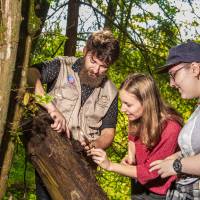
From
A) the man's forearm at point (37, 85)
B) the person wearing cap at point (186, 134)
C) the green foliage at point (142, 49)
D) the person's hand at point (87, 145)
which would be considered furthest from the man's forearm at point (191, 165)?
the green foliage at point (142, 49)

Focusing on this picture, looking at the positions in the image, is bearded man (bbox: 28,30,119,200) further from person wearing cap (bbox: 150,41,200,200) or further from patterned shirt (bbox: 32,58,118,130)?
person wearing cap (bbox: 150,41,200,200)

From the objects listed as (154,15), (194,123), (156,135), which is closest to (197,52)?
(194,123)

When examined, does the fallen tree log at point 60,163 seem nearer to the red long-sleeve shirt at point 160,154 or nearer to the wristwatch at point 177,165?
the red long-sleeve shirt at point 160,154

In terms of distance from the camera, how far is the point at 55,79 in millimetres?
3811

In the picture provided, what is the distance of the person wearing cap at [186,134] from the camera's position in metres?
2.81

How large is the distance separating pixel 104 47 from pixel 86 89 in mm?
417

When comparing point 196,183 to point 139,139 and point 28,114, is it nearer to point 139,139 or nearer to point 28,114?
point 139,139

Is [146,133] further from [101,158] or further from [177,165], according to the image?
[177,165]

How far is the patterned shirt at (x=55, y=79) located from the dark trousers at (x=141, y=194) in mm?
599

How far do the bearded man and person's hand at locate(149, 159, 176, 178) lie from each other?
2.25ft

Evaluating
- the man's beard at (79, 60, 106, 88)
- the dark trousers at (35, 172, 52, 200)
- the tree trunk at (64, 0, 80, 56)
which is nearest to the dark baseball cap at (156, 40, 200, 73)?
the man's beard at (79, 60, 106, 88)

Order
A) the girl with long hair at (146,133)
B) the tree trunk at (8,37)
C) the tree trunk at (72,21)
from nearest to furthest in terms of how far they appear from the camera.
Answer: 1. the tree trunk at (8,37)
2. the girl with long hair at (146,133)
3. the tree trunk at (72,21)

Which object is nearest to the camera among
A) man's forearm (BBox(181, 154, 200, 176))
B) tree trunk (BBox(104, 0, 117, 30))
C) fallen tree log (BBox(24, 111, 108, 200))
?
man's forearm (BBox(181, 154, 200, 176))

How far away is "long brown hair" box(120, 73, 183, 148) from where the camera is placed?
3.29 m
